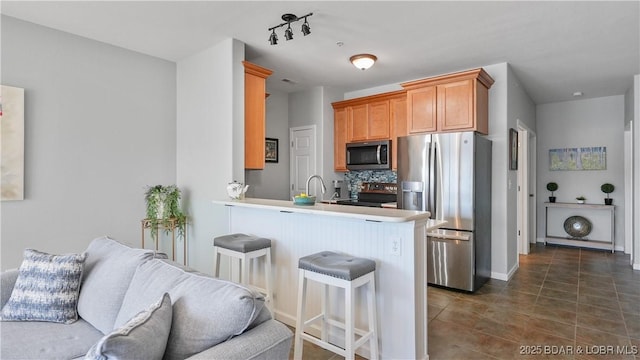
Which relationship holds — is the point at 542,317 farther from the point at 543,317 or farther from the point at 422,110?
the point at 422,110

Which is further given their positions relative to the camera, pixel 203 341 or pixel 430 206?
pixel 430 206

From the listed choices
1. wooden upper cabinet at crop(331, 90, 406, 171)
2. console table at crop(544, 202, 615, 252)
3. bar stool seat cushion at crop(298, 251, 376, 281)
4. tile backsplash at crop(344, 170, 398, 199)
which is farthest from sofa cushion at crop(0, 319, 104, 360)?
console table at crop(544, 202, 615, 252)

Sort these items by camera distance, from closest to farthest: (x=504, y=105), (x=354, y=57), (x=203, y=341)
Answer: (x=203, y=341) → (x=354, y=57) → (x=504, y=105)

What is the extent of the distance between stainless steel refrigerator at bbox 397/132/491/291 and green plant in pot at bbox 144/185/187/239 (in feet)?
8.63

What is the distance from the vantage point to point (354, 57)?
3.73m

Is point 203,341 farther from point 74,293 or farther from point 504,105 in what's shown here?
point 504,105

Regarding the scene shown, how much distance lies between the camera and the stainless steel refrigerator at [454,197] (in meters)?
3.58

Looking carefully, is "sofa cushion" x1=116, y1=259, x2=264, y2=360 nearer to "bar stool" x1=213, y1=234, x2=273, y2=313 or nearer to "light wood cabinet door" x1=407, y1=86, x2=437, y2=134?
"bar stool" x1=213, y1=234, x2=273, y2=313

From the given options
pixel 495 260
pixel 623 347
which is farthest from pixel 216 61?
pixel 623 347

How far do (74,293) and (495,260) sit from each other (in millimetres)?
4193

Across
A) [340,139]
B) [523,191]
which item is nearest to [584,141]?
[523,191]

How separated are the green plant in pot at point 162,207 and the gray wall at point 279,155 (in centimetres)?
139

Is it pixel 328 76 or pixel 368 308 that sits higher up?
pixel 328 76

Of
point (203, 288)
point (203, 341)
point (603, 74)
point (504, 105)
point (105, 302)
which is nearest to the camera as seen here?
point (203, 341)
